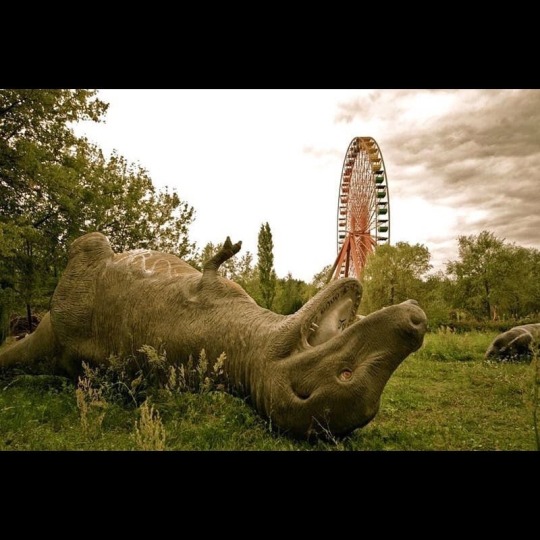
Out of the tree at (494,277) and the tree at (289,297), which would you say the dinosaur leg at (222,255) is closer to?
the tree at (289,297)

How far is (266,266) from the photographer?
77.4 ft

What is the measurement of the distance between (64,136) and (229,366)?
11563mm

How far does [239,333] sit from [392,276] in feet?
70.9

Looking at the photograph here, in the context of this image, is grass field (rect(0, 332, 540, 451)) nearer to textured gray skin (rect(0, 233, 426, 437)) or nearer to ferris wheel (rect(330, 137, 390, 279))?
textured gray skin (rect(0, 233, 426, 437))

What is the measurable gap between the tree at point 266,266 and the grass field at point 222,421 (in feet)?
49.2

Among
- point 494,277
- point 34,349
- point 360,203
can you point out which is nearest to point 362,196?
point 360,203

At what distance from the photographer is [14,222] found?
1023 cm

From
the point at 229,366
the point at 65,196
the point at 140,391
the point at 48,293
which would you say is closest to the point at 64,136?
the point at 65,196

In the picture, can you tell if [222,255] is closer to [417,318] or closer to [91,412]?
[91,412]

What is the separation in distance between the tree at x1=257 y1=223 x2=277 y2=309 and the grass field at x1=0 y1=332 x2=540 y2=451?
15.0 metres

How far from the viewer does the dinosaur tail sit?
214 inches

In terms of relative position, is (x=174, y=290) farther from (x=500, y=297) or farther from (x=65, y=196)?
(x=500, y=297)

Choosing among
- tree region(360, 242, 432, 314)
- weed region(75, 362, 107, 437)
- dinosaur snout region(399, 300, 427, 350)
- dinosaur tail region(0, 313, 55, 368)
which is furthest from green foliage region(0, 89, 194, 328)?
tree region(360, 242, 432, 314)

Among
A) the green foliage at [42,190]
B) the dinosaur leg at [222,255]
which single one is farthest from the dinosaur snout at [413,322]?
the green foliage at [42,190]
